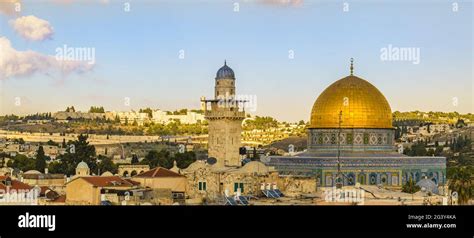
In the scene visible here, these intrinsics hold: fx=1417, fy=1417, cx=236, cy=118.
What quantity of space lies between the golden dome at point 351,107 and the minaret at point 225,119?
3196 mm

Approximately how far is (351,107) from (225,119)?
4902 millimetres

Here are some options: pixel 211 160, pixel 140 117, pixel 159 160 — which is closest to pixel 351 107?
pixel 211 160

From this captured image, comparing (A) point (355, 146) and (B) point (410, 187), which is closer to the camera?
(B) point (410, 187)

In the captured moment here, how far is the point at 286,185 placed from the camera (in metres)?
51.0

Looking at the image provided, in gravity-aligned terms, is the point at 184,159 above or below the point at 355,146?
below

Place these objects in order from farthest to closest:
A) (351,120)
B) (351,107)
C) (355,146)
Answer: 1. (351,107)
2. (351,120)
3. (355,146)

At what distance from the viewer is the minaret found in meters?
54.1

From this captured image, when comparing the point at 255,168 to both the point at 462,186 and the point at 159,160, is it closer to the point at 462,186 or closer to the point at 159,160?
the point at 462,186

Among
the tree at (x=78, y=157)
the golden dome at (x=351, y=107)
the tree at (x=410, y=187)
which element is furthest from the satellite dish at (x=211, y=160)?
the tree at (x=78, y=157)

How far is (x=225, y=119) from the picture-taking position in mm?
54469
